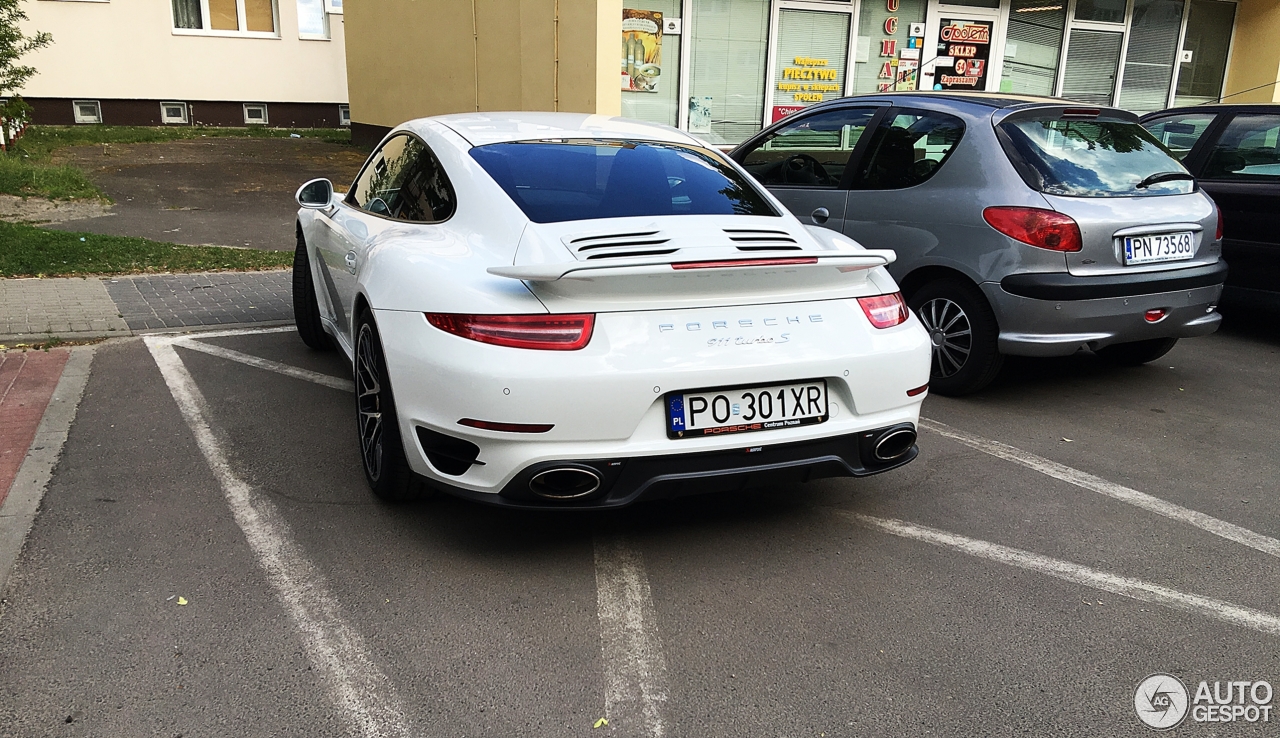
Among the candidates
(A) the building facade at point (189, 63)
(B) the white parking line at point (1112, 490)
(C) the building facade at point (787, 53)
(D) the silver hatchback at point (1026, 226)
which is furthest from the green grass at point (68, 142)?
(B) the white parking line at point (1112, 490)

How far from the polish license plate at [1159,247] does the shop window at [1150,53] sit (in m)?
11.0

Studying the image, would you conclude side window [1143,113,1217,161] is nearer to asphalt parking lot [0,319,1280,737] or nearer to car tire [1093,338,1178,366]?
car tire [1093,338,1178,366]

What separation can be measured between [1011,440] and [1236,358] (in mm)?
2845

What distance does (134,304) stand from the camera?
23.3 ft

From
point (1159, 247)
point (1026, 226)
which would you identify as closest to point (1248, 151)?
point (1159, 247)

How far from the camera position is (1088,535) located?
3.80 metres

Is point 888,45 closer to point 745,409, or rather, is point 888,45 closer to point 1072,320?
point 1072,320

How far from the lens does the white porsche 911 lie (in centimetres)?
307

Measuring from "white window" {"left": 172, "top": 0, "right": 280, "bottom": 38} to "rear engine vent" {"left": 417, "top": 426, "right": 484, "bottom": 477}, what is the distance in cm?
1983

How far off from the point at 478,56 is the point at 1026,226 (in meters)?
10.2

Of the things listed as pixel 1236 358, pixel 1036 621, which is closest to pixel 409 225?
pixel 1036 621

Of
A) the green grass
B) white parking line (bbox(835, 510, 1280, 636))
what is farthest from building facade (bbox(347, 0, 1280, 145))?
white parking line (bbox(835, 510, 1280, 636))

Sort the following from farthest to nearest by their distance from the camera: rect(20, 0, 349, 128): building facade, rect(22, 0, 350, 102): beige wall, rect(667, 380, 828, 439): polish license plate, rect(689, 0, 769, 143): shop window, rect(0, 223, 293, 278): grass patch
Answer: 1. rect(20, 0, 349, 128): building facade
2. rect(22, 0, 350, 102): beige wall
3. rect(689, 0, 769, 143): shop window
4. rect(0, 223, 293, 278): grass patch
5. rect(667, 380, 828, 439): polish license plate

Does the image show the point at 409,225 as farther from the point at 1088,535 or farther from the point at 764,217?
the point at 1088,535
